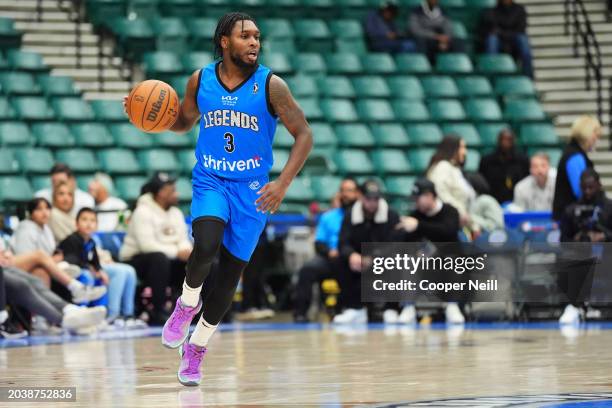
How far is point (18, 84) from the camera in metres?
14.8

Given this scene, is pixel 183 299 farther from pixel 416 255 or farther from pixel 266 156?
pixel 416 255

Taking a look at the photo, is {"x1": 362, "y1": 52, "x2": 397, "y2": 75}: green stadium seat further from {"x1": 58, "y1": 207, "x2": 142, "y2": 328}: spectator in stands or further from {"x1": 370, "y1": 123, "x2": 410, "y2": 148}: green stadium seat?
{"x1": 58, "y1": 207, "x2": 142, "y2": 328}: spectator in stands

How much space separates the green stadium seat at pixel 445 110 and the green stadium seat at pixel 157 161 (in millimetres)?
3708

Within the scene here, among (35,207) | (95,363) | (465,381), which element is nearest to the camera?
(465,381)

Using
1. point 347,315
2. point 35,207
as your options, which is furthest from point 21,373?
point 347,315

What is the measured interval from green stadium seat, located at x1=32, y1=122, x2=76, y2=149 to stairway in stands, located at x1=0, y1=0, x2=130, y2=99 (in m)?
1.44

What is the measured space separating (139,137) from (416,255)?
4955 millimetres

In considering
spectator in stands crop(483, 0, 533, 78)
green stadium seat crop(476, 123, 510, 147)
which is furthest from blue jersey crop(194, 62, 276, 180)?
spectator in stands crop(483, 0, 533, 78)

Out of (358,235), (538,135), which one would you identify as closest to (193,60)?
(538,135)

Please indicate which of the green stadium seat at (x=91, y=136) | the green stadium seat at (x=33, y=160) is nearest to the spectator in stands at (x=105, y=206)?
the green stadium seat at (x=33, y=160)

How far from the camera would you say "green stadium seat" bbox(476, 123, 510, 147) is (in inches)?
643

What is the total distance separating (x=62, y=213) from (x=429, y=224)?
128 inches

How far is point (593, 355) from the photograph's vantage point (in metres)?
7.79

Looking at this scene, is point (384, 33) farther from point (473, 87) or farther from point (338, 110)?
point (338, 110)
